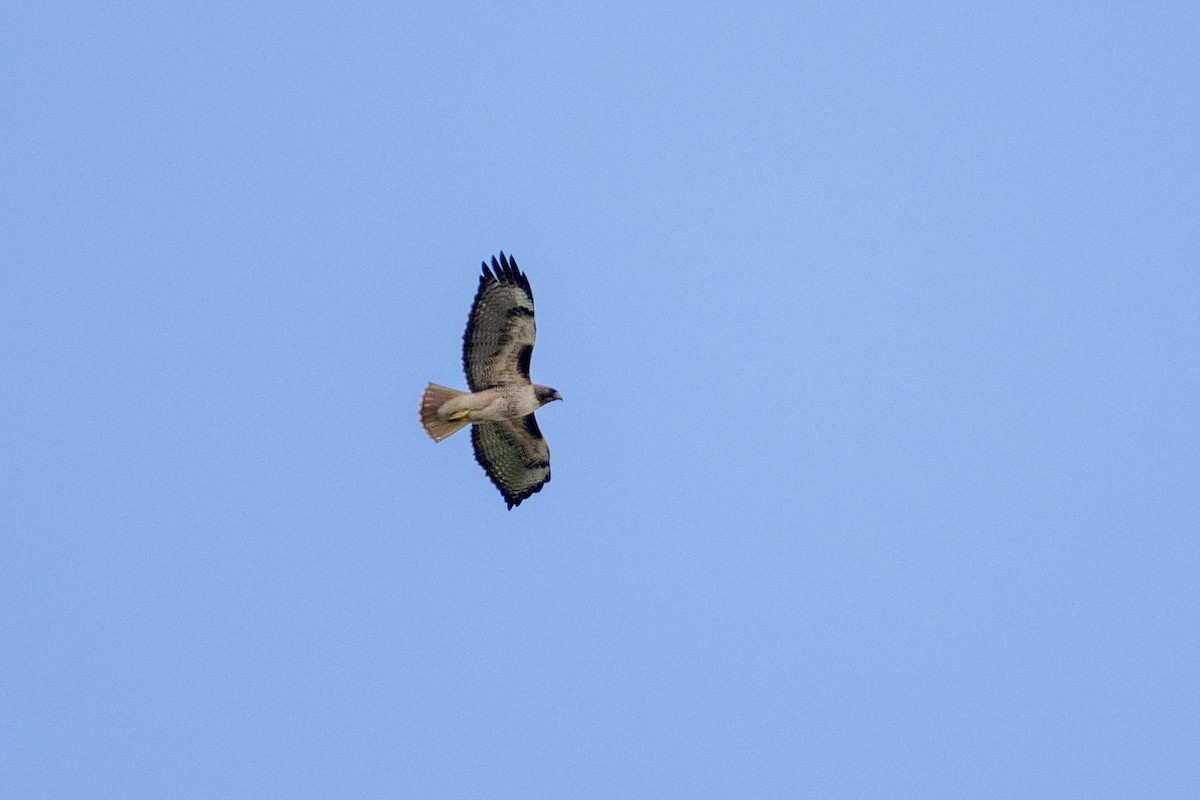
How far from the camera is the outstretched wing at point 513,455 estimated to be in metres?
19.0

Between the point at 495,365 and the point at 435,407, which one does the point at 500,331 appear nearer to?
the point at 495,365

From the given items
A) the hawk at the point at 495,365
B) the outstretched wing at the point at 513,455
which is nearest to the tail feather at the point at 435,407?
the hawk at the point at 495,365

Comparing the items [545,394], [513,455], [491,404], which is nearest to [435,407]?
[491,404]

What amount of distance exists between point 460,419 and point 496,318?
4.08 feet

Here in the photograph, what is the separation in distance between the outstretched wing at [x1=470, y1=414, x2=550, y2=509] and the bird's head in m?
0.48

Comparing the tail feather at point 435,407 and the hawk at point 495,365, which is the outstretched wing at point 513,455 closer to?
the hawk at point 495,365

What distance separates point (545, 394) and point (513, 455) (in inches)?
49.5

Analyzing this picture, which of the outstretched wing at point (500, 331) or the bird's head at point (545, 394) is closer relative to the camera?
the outstretched wing at point (500, 331)

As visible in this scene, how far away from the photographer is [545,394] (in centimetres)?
1839

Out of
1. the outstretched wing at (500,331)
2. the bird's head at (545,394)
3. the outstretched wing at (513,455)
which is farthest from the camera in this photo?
the outstretched wing at (513,455)

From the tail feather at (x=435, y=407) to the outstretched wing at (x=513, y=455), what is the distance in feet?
2.87

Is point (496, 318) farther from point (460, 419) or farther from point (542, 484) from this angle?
point (542, 484)

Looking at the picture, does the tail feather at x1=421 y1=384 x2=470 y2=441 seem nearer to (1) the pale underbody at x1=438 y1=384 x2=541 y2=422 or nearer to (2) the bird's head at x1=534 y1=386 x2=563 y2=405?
(1) the pale underbody at x1=438 y1=384 x2=541 y2=422

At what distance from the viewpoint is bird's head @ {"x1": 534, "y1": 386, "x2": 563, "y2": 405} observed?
18.3 meters
